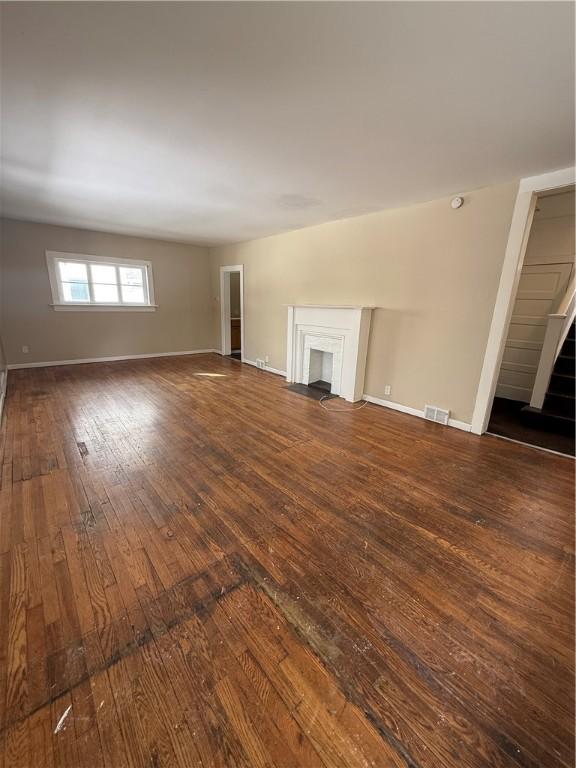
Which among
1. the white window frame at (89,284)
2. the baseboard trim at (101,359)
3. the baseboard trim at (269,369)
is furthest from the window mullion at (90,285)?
the baseboard trim at (269,369)

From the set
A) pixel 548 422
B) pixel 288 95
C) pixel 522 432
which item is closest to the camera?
pixel 288 95

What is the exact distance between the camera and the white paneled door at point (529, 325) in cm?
402

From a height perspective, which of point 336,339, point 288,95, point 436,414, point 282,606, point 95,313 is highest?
point 288,95

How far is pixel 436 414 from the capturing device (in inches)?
136

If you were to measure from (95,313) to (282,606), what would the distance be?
6.24 m

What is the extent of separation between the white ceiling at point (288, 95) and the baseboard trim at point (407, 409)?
237cm

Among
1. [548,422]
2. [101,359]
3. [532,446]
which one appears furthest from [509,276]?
[101,359]

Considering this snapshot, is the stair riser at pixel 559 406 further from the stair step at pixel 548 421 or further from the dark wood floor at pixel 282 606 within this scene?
the dark wood floor at pixel 282 606

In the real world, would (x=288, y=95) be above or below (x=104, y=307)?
above

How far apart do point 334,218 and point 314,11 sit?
123 inches

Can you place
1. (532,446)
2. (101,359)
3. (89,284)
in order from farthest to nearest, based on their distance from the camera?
(101,359)
(89,284)
(532,446)

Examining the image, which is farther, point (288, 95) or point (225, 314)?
point (225, 314)

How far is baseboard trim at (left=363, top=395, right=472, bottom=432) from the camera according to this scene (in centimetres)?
326

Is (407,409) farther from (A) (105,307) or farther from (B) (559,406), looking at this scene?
(A) (105,307)
